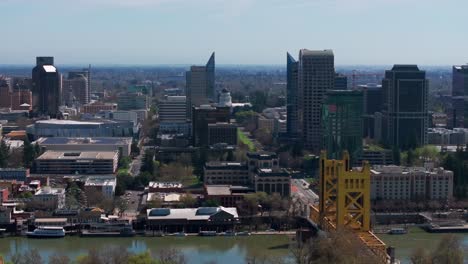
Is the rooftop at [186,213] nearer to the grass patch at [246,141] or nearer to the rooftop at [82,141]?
the grass patch at [246,141]

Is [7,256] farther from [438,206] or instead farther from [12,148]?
[12,148]

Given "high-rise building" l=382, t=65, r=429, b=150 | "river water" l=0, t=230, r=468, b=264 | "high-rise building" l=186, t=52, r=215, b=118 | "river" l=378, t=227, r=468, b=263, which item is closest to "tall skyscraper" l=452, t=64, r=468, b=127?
"high-rise building" l=382, t=65, r=429, b=150

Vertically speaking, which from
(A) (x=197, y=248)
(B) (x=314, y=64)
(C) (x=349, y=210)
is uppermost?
(B) (x=314, y=64)

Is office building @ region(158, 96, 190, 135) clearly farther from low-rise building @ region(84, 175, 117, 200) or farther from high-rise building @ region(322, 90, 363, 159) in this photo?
low-rise building @ region(84, 175, 117, 200)

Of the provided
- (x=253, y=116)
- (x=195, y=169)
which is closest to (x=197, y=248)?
(x=195, y=169)

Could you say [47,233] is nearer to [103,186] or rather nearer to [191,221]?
[191,221]
